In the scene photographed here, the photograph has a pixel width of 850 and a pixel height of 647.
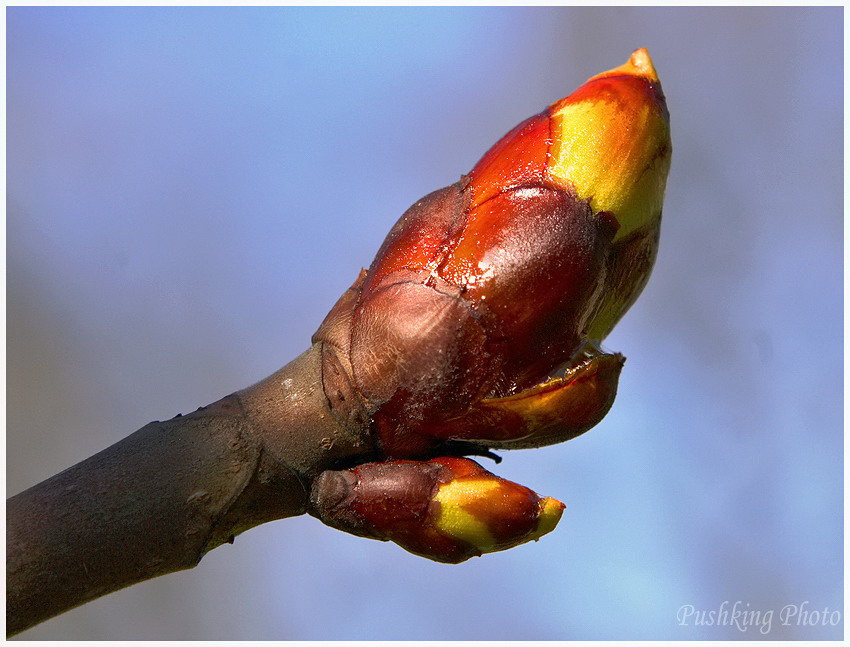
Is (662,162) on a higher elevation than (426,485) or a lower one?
higher

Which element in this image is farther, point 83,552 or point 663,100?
point 663,100

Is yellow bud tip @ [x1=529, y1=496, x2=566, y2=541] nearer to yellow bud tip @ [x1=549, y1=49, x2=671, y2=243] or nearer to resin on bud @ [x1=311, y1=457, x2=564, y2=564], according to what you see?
resin on bud @ [x1=311, y1=457, x2=564, y2=564]

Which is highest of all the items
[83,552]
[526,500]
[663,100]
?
[663,100]

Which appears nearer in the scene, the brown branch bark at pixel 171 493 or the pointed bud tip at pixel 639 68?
the brown branch bark at pixel 171 493

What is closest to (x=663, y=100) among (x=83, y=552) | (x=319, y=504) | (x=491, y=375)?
(x=491, y=375)

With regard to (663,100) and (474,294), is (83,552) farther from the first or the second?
(663,100)

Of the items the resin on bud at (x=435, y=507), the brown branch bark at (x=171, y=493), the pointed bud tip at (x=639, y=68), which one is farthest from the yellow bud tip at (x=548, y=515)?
the pointed bud tip at (x=639, y=68)

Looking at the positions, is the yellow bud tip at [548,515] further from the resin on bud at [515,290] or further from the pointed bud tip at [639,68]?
the pointed bud tip at [639,68]
